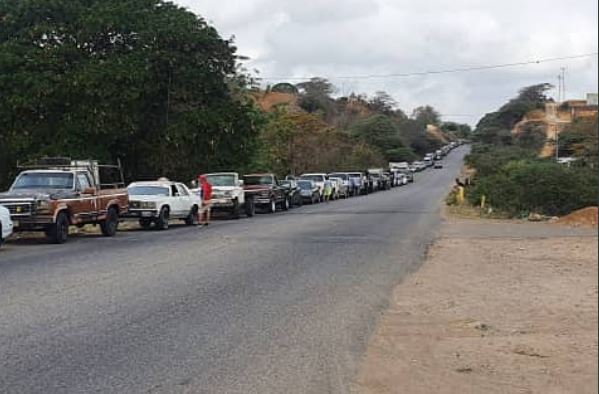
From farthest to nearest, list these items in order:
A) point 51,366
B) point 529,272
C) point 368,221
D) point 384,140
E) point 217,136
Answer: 1. point 384,140
2. point 217,136
3. point 368,221
4. point 529,272
5. point 51,366

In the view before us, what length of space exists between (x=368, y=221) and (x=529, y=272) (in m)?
14.7

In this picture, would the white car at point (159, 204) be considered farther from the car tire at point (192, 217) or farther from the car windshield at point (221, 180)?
the car windshield at point (221, 180)

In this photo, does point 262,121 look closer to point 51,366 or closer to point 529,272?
point 529,272

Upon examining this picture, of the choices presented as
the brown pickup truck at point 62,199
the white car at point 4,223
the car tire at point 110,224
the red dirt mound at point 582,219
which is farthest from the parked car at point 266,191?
the white car at point 4,223

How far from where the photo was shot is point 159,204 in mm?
27359

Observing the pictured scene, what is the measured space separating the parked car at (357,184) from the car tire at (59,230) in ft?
136

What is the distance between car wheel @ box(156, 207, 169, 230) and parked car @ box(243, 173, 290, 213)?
887 centimetres

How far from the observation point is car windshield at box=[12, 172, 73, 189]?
75.9 ft

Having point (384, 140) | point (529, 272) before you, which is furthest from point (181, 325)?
point (384, 140)

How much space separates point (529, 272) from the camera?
50.9 feet

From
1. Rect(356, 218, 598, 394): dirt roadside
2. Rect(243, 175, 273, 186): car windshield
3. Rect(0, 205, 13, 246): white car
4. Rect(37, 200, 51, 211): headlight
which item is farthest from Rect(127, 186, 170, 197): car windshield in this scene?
Rect(356, 218, 598, 394): dirt roadside

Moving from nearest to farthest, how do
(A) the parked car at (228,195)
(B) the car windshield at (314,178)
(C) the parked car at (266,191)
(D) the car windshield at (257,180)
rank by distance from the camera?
1. (A) the parked car at (228,195)
2. (C) the parked car at (266,191)
3. (D) the car windshield at (257,180)
4. (B) the car windshield at (314,178)

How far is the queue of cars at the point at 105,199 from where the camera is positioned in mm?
21500

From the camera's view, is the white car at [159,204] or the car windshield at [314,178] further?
the car windshield at [314,178]
